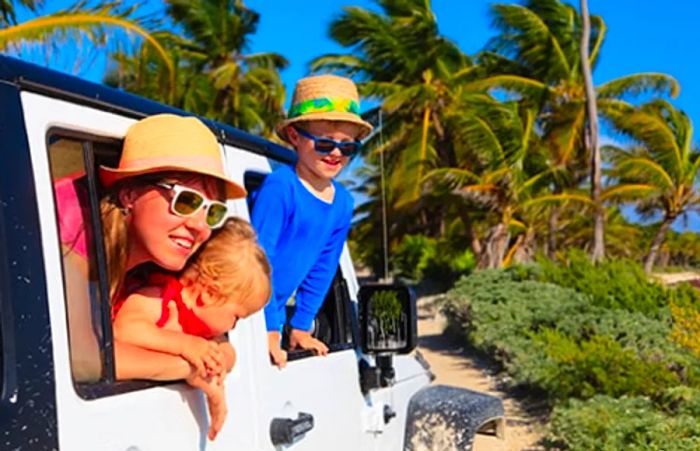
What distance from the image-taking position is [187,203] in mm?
1925

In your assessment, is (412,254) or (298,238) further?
(412,254)

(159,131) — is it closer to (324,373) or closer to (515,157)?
(324,373)

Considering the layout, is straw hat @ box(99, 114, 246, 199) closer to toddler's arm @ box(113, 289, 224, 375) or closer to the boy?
toddler's arm @ box(113, 289, 224, 375)

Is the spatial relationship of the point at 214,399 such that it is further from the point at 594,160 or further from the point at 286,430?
the point at 594,160

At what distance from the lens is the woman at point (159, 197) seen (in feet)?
6.19

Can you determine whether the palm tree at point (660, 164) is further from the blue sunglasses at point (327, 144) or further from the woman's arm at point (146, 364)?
the woman's arm at point (146, 364)

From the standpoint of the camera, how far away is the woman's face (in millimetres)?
1918

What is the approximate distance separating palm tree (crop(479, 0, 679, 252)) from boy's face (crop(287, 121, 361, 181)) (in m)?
22.6

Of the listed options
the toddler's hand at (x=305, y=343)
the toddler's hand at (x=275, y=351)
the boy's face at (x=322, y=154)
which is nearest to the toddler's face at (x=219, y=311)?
the toddler's hand at (x=275, y=351)

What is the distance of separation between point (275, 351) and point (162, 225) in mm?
604

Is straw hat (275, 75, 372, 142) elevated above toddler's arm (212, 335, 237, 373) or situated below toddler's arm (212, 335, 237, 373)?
above

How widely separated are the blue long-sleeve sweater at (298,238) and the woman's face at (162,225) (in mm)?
566

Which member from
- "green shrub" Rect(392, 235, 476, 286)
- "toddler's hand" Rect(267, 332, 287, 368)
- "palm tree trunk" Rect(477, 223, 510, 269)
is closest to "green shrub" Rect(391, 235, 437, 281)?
"green shrub" Rect(392, 235, 476, 286)

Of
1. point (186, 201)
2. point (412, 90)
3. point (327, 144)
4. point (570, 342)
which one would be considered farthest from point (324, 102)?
point (412, 90)
